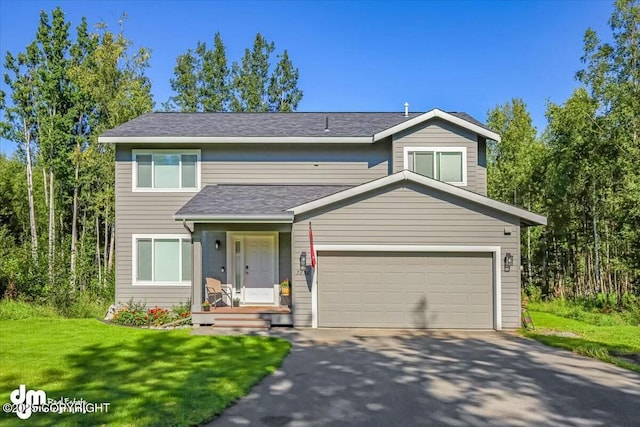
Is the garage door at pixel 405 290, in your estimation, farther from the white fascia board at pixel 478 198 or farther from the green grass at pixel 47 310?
the green grass at pixel 47 310

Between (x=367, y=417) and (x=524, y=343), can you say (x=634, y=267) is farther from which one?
(x=367, y=417)

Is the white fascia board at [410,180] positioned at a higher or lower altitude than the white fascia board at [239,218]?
higher

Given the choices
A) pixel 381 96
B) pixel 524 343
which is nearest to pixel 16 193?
pixel 381 96

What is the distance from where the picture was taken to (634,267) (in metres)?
15.0

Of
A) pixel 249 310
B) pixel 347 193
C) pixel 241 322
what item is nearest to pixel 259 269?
pixel 249 310

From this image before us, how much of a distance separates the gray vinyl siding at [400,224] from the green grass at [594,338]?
242cm

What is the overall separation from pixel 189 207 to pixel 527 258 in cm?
1576

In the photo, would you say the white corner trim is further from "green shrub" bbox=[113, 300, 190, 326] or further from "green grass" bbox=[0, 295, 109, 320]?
"green grass" bbox=[0, 295, 109, 320]

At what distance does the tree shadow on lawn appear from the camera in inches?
210

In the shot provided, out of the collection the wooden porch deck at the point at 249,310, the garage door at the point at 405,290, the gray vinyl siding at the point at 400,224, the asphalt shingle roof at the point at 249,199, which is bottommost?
the wooden porch deck at the point at 249,310

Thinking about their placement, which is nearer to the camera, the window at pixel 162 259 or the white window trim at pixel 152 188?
the window at pixel 162 259

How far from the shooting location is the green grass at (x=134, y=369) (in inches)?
214

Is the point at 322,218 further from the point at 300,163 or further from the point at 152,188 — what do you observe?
the point at 152,188

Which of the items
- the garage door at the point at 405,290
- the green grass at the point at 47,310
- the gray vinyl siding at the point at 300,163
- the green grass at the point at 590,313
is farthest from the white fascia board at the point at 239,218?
the green grass at the point at 590,313
